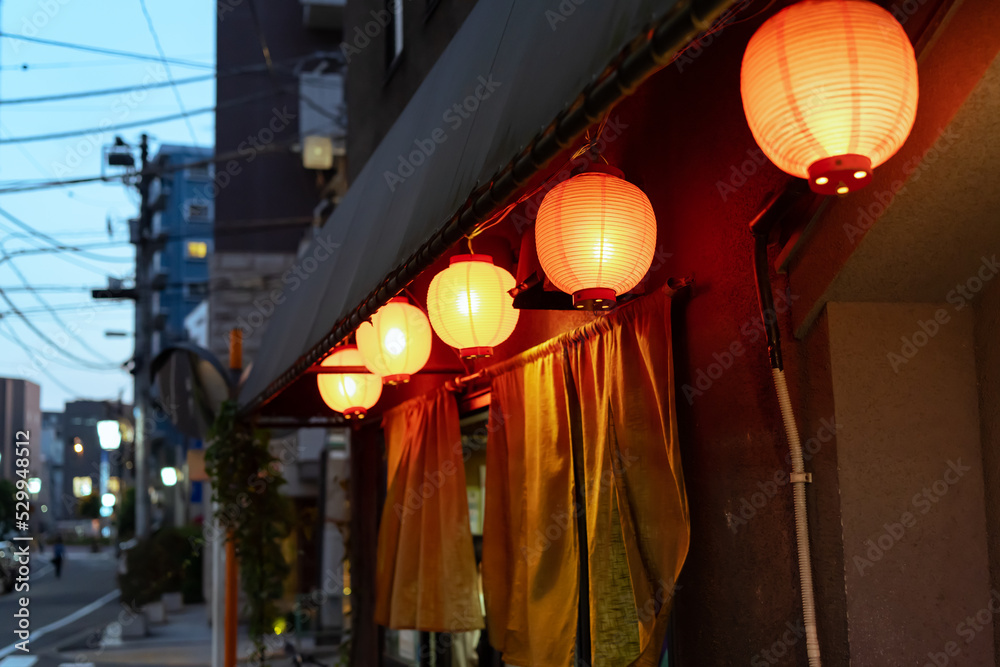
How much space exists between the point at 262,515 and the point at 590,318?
740 cm

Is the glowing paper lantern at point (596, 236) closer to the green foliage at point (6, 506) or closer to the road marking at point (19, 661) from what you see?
the road marking at point (19, 661)

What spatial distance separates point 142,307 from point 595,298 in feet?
79.2

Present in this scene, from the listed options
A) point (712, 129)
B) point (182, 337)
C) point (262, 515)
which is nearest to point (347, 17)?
point (262, 515)

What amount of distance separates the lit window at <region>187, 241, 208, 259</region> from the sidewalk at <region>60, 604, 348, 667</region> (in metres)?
24.6

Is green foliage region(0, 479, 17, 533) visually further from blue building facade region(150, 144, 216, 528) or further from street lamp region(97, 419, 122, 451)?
blue building facade region(150, 144, 216, 528)

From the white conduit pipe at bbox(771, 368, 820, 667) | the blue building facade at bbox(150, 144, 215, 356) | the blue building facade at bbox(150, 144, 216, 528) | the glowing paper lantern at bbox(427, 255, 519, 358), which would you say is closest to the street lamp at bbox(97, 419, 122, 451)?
the glowing paper lantern at bbox(427, 255, 519, 358)

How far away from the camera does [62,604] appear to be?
30266 mm

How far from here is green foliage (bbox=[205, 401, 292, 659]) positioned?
10625 millimetres

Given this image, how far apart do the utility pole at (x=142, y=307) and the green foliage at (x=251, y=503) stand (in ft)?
43.8

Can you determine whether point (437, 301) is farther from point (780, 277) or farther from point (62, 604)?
point (62, 604)

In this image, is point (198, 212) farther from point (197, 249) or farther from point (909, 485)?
point (909, 485)

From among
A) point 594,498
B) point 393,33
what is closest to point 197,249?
point 393,33

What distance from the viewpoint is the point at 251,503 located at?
1082 cm

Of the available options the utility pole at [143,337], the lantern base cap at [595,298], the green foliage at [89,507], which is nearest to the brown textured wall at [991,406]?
the lantern base cap at [595,298]
